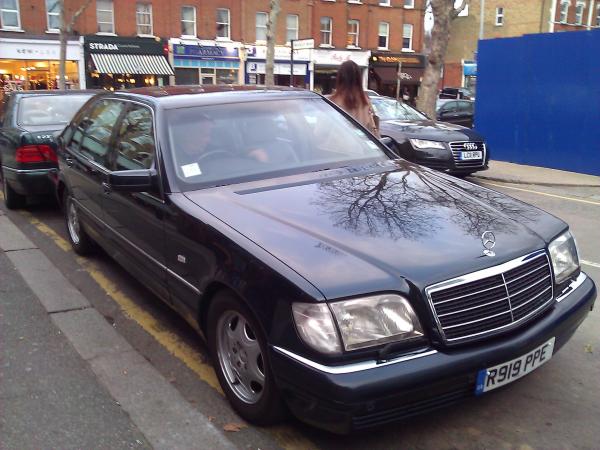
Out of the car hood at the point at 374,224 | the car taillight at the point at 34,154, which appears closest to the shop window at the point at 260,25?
the car taillight at the point at 34,154

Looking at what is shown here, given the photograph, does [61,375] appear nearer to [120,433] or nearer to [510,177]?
[120,433]

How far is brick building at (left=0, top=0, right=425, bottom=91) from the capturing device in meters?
28.6

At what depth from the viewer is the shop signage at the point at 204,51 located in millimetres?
31703

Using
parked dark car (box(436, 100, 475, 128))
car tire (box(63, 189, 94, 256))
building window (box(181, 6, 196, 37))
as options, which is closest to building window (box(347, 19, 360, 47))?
building window (box(181, 6, 196, 37))

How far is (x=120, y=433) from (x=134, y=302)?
186cm

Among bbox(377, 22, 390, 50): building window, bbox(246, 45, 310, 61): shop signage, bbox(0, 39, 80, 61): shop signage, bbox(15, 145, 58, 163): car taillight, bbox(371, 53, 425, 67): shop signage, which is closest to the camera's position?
bbox(15, 145, 58, 163): car taillight

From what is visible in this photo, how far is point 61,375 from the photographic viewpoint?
3430 millimetres

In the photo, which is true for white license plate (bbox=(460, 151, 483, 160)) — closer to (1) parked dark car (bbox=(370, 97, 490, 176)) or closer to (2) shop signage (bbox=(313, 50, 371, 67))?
(1) parked dark car (bbox=(370, 97, 490, 176))

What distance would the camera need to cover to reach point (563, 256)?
9.97 ft

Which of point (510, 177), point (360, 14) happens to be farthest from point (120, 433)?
point (360, 14)

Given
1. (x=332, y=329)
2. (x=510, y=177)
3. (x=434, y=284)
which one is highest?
(x=434, y=284)

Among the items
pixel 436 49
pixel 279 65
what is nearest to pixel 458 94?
pixel 279 65

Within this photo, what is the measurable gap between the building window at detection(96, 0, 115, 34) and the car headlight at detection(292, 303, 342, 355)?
31.2 m

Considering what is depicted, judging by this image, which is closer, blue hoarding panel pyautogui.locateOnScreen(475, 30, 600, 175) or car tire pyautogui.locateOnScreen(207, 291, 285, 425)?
car tire pyautogui.locateOnScreen(207, 291, 285, 425)
